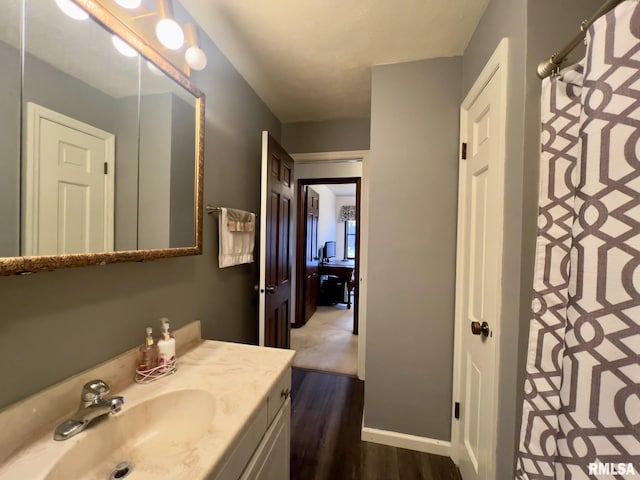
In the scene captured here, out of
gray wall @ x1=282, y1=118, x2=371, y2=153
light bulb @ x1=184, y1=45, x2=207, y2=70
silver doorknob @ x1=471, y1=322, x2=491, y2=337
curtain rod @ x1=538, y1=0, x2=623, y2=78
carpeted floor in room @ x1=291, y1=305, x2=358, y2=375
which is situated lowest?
carpeted floor in room @ x1=291, y1=305, x2=358, y2=375

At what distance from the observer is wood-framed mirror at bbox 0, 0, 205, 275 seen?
0.61 meters

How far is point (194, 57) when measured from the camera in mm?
1107

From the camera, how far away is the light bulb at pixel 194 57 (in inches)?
43.4

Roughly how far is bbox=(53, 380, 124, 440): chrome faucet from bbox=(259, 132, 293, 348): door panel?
928 mm

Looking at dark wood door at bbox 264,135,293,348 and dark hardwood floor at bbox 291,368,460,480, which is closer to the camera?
dark hardwood floor at bbox 291,368,460,480

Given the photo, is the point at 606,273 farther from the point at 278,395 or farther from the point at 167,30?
the point at 167,30

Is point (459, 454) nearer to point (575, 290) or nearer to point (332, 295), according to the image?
point (575, 290)

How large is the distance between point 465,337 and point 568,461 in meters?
0.90

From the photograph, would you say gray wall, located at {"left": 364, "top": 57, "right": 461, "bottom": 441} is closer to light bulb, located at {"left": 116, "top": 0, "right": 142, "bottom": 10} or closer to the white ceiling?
the white ceiling

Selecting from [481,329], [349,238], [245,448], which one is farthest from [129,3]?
[349,238]

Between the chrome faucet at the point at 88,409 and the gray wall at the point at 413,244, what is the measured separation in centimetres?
128

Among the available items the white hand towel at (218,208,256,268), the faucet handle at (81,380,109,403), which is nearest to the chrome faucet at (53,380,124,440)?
the faucet handle at (81,380,109,403)

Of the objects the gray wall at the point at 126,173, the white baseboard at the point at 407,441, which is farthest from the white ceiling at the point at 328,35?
the white baseboard at the point at 407,441

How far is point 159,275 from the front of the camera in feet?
3.46
